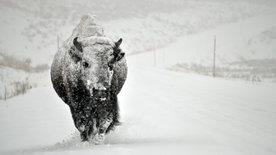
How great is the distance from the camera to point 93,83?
3555 mm

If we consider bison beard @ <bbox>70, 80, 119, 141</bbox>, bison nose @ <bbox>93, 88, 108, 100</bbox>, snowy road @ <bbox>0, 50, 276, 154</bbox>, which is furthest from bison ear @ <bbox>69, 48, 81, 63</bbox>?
snowy road @ <bbox>0, 50, 276, 154</bbox>

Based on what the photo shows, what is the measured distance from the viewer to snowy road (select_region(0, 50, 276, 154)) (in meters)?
3.57

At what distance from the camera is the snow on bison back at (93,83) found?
3650 mm

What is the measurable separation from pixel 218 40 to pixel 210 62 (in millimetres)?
8344

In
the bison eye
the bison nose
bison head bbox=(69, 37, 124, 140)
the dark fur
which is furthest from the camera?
the dark fur

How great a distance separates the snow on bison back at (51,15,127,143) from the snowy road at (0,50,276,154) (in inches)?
12.9

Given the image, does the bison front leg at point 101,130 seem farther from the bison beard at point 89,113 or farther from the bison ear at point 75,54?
the bison ear at point 75,54

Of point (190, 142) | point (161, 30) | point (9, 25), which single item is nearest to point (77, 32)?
point (190, 142)

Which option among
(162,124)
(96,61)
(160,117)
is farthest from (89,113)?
(160,117)

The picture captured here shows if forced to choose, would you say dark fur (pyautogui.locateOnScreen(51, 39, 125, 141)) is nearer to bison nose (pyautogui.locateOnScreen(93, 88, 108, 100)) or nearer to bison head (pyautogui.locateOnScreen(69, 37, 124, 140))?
bison head (pyautogui.locateOnScreen(69, 37, 124, 140))

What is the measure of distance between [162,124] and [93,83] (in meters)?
1.84

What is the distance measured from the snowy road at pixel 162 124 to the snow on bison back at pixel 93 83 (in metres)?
0.33

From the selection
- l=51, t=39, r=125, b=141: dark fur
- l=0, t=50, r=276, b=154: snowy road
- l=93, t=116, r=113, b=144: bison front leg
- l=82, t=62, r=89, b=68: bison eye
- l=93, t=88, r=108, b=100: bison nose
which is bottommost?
l=0, t=50, r=276, b=154: snowy road

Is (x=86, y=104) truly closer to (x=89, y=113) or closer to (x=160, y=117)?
(x=89, y=113)
